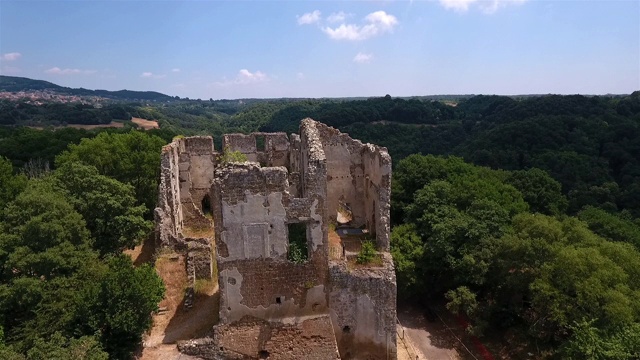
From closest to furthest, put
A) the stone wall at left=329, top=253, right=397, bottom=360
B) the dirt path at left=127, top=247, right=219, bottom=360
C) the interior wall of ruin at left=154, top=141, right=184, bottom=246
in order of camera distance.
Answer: the stone wall at left=329, top=253, right=397, bottom=360, the dirt path at left=127, top=247, right=219, bottom=360, the interior wall of ruin at left=154, top=141, right=184, bottom=246

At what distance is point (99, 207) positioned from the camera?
73.0 ft

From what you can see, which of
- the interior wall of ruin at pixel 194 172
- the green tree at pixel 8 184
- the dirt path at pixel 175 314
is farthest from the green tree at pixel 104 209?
the green tree at pixel 8 184

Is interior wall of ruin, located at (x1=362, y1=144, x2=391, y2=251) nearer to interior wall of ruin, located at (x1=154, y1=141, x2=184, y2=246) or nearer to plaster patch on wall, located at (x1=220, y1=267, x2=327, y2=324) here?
plaster patch on wall, located at (x1=220, y1=267, x2=327, y2=324)

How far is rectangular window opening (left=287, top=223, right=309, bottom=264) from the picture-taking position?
15.5m

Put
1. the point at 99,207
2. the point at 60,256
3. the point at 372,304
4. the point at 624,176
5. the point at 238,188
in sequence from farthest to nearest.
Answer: the point at 624,176, the point at 99,207, the point at 60,256, the point at 372,304, the point at 238,188

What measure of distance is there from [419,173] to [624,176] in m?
34.1

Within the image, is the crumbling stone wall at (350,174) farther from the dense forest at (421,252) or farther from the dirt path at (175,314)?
the dirt path at (175,314)

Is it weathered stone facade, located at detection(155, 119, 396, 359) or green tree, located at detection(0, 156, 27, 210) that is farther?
green tree, located at detection(0, 156, 27, 210)

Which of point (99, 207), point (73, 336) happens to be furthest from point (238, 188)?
point (99, 207)

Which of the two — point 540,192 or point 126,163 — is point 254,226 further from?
point 540,192

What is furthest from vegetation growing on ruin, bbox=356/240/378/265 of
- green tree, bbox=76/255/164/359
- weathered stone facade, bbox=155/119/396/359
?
green tree, bbox=76/255/164/359

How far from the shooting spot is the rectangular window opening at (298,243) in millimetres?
15539

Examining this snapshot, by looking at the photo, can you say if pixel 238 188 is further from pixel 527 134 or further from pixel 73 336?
pixel 527 134

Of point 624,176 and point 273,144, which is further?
point 624,176
